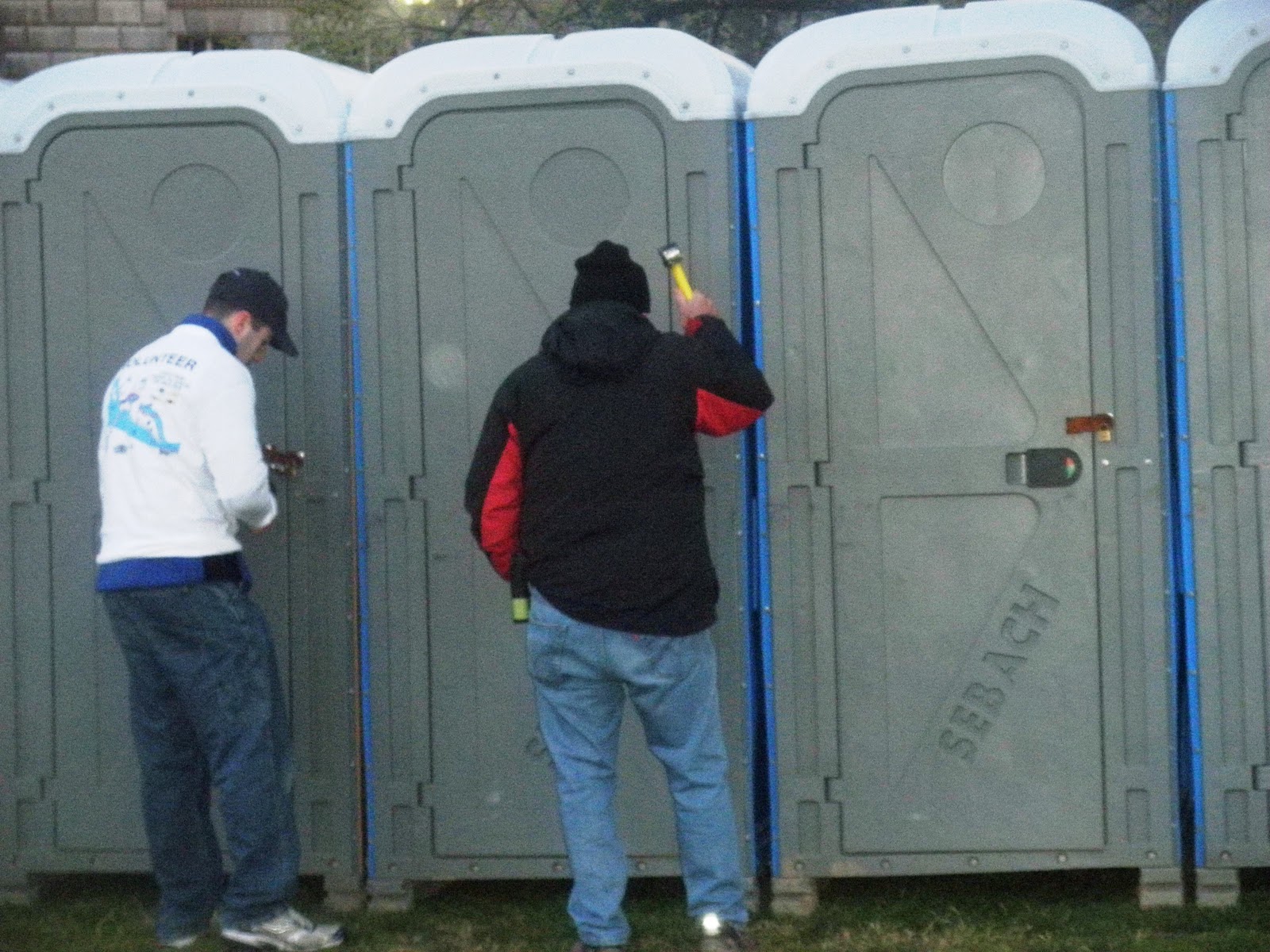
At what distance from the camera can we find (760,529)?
5262 millimetres

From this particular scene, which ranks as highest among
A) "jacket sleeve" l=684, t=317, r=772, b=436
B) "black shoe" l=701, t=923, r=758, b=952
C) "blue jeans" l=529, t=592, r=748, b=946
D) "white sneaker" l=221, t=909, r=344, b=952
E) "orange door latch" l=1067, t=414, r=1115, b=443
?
"jacket sleeve" l=684, t=317, r=772, b=436

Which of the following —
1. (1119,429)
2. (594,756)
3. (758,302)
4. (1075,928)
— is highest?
(758,302)

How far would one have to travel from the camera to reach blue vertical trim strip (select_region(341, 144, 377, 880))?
5.40 m

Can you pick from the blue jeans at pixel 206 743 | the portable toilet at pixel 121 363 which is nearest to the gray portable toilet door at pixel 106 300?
the portable toilet at pixel 121 363

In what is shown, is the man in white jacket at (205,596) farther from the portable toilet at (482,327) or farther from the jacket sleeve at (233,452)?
the portable toilet at (482,327)

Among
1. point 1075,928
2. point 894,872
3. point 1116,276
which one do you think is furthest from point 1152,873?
point 1116,276

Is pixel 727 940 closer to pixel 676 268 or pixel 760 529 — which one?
pixel 760 529

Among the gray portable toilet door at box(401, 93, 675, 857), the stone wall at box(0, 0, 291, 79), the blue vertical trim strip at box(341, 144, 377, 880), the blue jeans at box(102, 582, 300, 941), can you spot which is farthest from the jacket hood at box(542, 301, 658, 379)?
the stone wall at box(0, 0, 291, 79)

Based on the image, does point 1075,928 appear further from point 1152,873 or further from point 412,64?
point 412,64

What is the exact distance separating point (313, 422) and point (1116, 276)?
2.03 metres

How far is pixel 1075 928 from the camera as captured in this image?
508cm

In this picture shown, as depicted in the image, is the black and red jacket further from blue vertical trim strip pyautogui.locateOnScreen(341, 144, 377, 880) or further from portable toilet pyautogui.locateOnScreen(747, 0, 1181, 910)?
blue vertical trim strip pyautogui.locateOnScreen(341, 144, 377, 880)

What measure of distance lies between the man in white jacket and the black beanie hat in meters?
0.80

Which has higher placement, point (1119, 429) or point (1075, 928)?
point (1119, 429)
